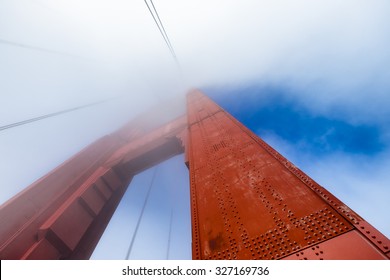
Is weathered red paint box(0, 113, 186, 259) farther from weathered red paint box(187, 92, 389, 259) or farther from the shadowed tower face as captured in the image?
weathered red paint box(187, 92, 389, 259)

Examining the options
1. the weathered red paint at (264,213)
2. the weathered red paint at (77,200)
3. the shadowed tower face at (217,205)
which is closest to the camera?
the weathered red paint at (264,213)

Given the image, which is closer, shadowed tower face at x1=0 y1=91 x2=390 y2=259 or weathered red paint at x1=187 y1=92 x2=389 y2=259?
weathered red paint at x1=187 y1=92 x2=389 y2=259

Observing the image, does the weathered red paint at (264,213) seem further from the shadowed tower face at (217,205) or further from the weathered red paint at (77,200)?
the weathered red paint at (77,200)

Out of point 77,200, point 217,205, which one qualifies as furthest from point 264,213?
point 77,200

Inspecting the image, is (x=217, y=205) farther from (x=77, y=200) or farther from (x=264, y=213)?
(x=77, y=200)

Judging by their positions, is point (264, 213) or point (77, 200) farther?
point (77, 200)

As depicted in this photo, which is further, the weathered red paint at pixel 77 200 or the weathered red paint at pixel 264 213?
the weathered red paint at pixel 77 200

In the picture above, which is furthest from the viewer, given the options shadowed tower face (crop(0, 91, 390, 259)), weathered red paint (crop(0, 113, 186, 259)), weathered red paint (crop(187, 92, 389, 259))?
weathered red paint (crop(0, 113, 186, 259))

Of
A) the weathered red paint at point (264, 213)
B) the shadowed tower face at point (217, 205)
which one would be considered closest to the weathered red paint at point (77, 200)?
the shadowed tower face at point (217, 205)

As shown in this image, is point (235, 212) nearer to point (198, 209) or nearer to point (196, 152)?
point (198, 209)

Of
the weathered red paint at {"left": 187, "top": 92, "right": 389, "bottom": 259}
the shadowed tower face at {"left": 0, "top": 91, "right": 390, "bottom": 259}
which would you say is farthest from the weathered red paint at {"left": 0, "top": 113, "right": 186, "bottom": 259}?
the weathered red paint at {"left": 187, "top": 92, "right": 389, "bottom": 259}
